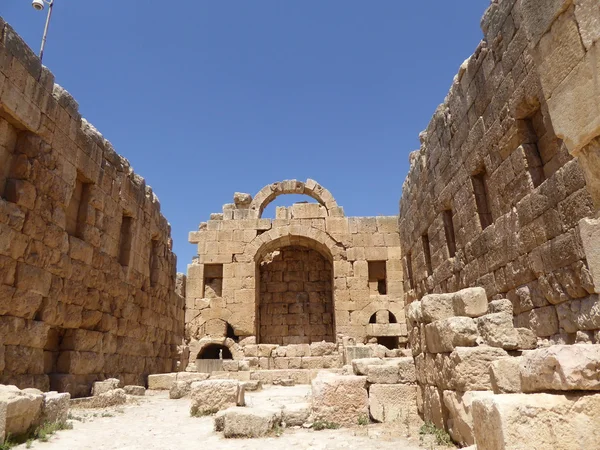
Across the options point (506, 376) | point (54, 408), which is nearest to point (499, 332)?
point (506, 376)

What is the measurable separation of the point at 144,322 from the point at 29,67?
620 cm

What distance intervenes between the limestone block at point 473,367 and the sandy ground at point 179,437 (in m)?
0.83

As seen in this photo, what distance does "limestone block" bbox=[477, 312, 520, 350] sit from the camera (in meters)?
4.10

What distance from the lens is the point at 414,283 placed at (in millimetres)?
12352

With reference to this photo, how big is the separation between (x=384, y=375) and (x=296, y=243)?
32.4 feet

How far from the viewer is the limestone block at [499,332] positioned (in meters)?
4.10

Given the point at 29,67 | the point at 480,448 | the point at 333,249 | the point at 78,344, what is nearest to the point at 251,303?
the point at 333,249

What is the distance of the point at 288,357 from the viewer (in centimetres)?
1260

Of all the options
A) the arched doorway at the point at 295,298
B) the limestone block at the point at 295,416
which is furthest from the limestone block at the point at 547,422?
the arched doorway at the point at 295,298

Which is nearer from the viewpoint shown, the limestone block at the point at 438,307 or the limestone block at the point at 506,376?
the limestone block at the point at 506,376

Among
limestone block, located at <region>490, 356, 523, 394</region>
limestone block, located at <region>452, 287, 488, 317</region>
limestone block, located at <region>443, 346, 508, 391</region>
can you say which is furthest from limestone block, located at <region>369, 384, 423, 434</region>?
limestone block, located at <region>490, 356, 523, 394</region>

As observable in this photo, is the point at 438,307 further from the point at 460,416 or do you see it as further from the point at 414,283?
the point at 414,283

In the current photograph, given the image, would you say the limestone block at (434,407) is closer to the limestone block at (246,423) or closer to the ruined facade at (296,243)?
the limestone block at (246,423)

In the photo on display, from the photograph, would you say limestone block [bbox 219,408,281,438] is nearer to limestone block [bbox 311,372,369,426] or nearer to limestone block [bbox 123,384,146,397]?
limestone block [bbox 311,372,369,426]
